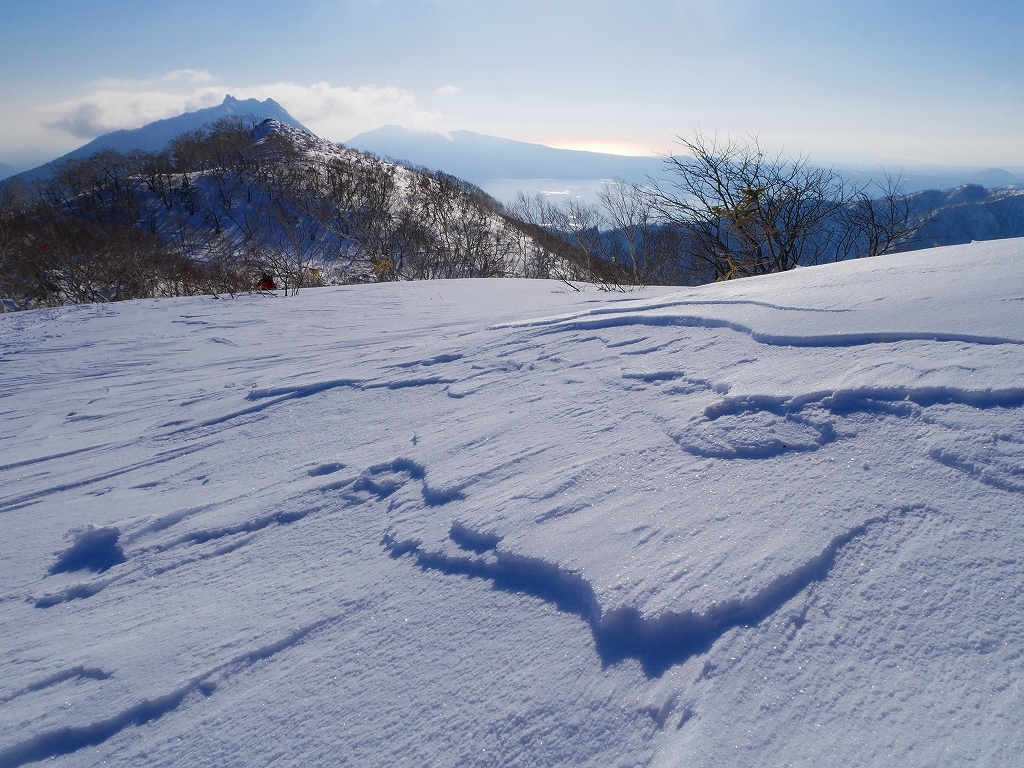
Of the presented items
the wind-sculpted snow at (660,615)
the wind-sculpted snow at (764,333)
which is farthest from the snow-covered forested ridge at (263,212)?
the wind-sculpted snow at (660,615)

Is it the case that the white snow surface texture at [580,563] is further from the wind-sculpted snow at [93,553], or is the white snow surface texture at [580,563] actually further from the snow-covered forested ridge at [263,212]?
the snow-covered forested ridge at [263,212]

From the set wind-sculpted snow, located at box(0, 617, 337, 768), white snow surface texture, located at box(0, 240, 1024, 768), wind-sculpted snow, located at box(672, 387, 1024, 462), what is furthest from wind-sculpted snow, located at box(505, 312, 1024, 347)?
wind-sculpted snow, located at box(0, 617, 337, 768)

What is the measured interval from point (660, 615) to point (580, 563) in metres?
0.22

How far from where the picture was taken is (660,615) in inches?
40.6

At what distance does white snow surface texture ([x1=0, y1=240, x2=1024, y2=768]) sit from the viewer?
89 centimetres

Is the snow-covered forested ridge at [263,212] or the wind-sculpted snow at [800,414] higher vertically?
the snow-covered forested ridge at [263,212]

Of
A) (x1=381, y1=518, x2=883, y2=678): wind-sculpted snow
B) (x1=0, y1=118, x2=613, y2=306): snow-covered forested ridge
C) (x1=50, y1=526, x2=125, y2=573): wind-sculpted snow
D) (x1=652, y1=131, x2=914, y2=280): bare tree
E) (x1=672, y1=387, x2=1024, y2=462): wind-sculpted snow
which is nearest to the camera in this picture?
(x1=381, y1=518, x2=883, y2=678): wind-sculpted snow

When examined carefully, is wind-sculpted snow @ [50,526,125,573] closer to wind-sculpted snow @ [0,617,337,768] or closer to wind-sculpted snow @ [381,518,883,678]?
wind-sculpted snow @ [0,617,337,768]

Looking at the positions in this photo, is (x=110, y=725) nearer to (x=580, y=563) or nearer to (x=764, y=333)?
(x=580, y=563)

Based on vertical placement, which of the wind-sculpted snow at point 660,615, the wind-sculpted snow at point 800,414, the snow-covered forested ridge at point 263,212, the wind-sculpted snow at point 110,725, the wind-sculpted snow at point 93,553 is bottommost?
the wind-sculpted snow at point 110,725

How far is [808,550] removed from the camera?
3.60ft

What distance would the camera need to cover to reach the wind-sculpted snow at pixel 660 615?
987 millimetres

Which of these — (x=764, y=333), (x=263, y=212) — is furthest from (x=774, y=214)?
(x=263, y=212)

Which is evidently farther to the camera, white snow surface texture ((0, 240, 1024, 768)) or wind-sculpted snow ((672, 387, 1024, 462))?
wind-sculpted snow ((672, 387, 1024, 462))
